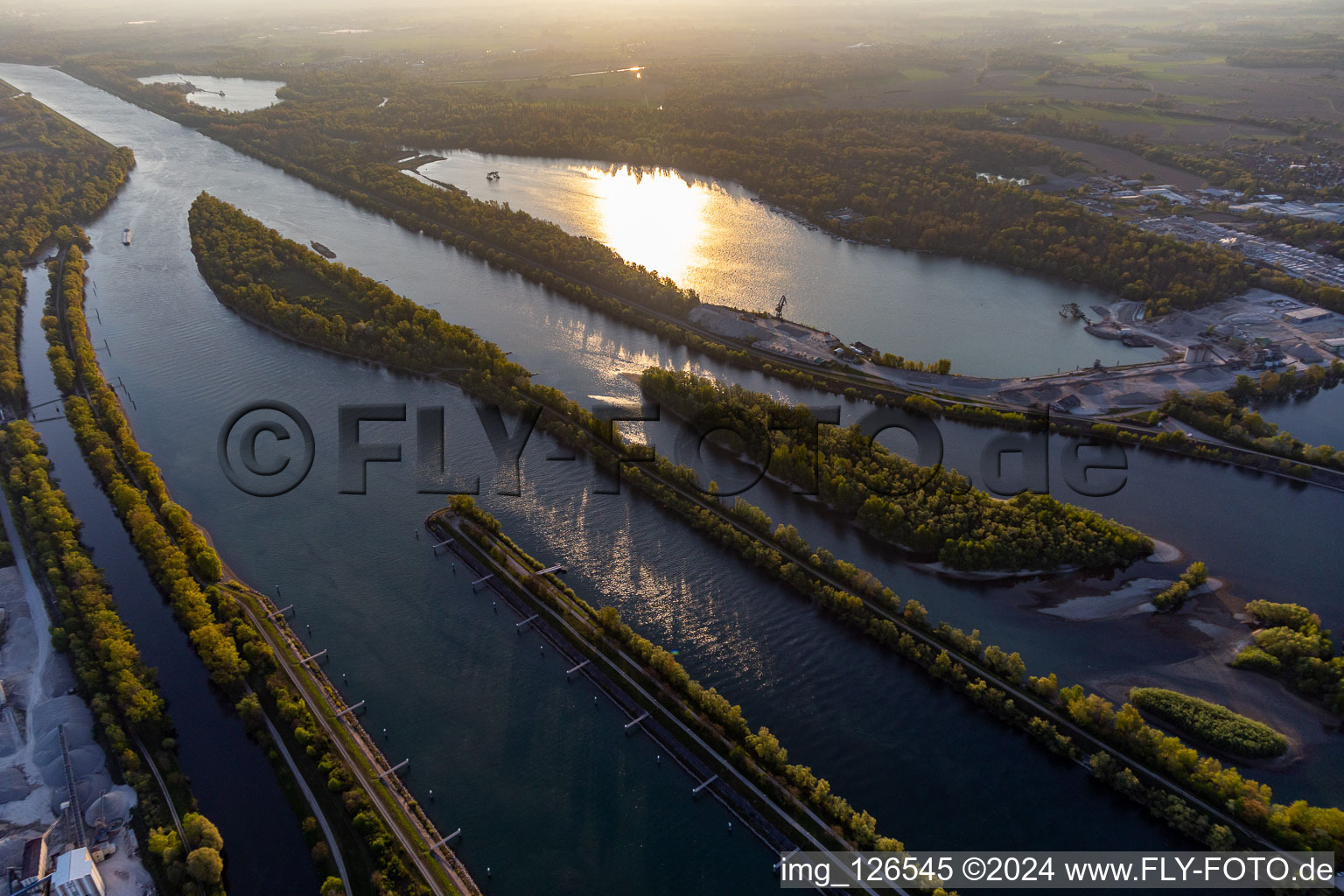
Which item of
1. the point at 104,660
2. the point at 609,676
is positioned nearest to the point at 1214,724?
the point at 609,676

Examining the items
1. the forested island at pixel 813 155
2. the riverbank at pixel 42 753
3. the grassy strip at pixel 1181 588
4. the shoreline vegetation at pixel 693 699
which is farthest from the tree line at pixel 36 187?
the grassy strip at pixel 1181 588

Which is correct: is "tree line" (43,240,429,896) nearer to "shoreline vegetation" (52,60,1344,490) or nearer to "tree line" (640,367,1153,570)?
"tree line" (640,367,1153,570)

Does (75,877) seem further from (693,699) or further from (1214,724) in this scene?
(1214,724)

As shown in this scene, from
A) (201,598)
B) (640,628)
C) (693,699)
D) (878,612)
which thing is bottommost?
(693,699)

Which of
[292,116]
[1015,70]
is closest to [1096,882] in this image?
[292,116]

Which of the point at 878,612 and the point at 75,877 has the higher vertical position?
the point at 878,612

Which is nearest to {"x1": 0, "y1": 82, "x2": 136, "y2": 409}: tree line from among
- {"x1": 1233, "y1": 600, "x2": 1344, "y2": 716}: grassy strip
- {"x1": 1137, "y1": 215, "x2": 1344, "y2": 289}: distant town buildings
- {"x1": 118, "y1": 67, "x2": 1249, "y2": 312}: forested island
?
{"x1": 118, "y1": 67, "x2": 1249, "y2": 312}: forested island
